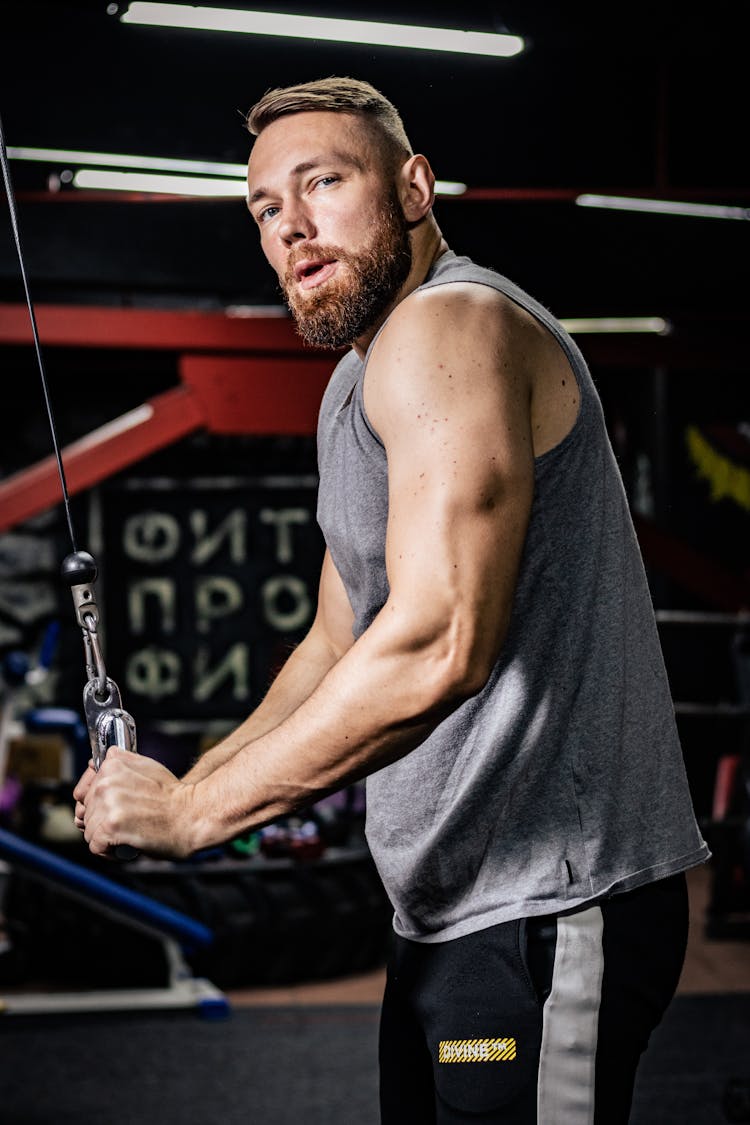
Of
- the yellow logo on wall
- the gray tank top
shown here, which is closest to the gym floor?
the yellow logo on wall

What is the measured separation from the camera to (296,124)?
3.82 feet

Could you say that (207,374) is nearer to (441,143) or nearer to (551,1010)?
(441,143)

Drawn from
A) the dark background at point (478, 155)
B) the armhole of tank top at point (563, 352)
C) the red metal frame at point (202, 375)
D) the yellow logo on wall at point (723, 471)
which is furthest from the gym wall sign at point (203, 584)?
the armhole of tank top at point (563, 352)

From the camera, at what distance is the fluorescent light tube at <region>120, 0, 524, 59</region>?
130 inches

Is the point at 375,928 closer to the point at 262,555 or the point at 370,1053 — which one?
the point at 370,1053

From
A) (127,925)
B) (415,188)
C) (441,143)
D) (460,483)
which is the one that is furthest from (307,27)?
(460,483)

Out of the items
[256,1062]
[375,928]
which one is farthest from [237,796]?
[375,928]

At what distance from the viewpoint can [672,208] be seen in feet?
15.6

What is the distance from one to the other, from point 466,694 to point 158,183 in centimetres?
387

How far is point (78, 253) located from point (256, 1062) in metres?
2.87

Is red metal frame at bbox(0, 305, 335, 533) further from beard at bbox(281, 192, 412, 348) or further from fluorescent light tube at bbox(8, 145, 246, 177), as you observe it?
beard at bbox(281, 192, 412, 348)

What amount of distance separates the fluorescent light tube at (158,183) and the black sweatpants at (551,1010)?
3697mm

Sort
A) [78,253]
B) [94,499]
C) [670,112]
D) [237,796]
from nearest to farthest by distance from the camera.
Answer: [237,796], [78,253], [670,112], [94,499]

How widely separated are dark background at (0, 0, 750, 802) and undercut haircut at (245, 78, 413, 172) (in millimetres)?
2368
